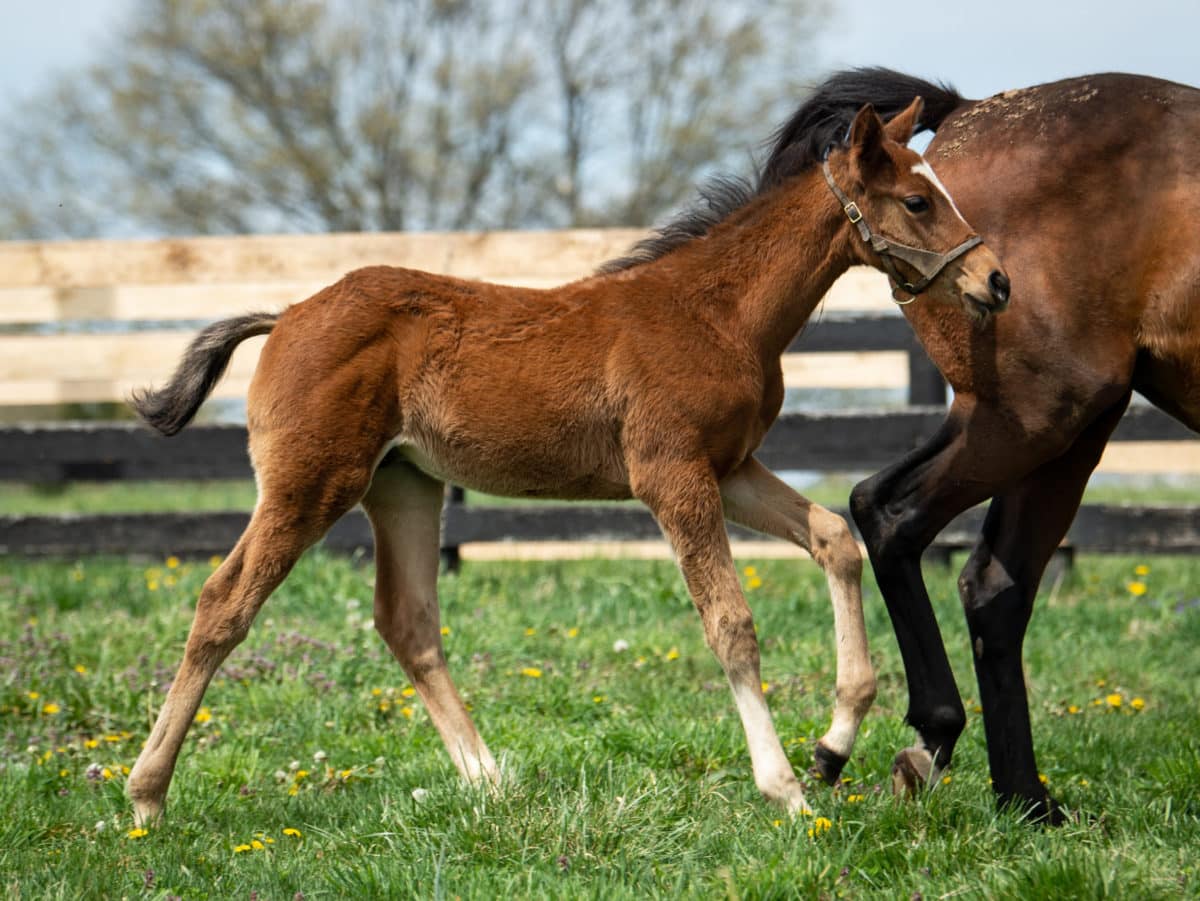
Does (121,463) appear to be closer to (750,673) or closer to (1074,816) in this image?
(750,673)

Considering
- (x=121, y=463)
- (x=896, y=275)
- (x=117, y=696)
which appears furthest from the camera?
(x=121, y=463)

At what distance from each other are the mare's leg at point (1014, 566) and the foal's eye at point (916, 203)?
82 cm

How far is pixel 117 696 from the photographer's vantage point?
4.64 m

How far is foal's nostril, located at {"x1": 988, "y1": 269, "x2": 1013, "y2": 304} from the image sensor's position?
10.5ft

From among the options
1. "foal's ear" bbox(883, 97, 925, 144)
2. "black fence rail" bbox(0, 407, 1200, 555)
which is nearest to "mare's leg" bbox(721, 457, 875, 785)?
"foal's ear" bbox(883, 97, 925, 144)

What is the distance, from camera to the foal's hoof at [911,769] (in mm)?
3449

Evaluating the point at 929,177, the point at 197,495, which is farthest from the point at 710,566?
the point at 197,495

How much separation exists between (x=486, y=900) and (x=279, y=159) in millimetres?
18795

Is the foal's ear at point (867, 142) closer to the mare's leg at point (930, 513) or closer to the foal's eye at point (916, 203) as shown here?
the foal's eye at point (916, 203)

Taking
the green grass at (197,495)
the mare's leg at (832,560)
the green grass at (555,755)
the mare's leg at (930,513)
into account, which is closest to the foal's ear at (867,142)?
the mare's leg at (930,513)

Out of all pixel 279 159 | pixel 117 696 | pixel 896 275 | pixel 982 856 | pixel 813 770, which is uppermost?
pixel 896 275

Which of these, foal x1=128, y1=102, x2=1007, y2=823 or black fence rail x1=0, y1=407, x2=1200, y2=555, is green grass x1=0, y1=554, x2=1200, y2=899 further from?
black fence rail x1=0, y1=407, x2=1200, y2=555

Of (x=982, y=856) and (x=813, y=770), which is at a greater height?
(x=982, y=856)

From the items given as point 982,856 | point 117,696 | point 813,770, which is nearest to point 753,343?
point 813,770
